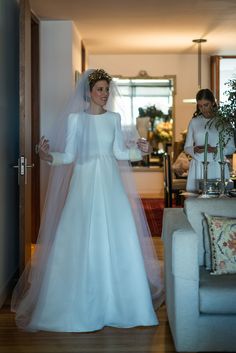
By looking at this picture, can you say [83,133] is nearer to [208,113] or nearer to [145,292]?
[145,292]

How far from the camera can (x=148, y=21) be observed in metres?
7.21

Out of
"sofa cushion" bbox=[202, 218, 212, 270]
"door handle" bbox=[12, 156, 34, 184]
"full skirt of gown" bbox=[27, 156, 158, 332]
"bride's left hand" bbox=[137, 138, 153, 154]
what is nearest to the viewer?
"sofa cushion" bbox=[202, 218, 212, 270]

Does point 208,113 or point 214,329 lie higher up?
point 208,113

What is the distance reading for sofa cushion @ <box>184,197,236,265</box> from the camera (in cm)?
367

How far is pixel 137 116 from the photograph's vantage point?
449 inches

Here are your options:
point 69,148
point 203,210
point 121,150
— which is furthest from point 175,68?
point 203,210

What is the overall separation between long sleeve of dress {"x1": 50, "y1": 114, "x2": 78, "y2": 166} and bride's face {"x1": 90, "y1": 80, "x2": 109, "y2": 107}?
0.18m

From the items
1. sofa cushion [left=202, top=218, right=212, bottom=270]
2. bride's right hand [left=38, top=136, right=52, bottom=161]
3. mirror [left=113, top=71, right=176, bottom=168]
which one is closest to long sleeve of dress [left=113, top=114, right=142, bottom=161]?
bride's right hand [left=38, top=136, right=52, bottom=161]

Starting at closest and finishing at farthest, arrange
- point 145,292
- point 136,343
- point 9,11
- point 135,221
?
point 136,343 < point 145,292 < point 135,221 < point 9,11

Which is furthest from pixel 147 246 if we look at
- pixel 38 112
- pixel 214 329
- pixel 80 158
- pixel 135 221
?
pixel 38 112

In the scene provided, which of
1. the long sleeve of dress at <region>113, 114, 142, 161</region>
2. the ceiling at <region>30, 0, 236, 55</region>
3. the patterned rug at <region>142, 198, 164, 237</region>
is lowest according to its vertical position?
the patterned rug at <region>142, 198, 164, 237</region>

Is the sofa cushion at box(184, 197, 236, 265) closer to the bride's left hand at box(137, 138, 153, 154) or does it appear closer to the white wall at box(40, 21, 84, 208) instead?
the bride's left hand at box(137, 138, 153, 154)

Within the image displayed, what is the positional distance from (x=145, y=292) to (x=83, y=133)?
45.2 inches

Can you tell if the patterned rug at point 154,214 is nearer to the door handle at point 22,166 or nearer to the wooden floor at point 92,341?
the door handle at point 22,166
